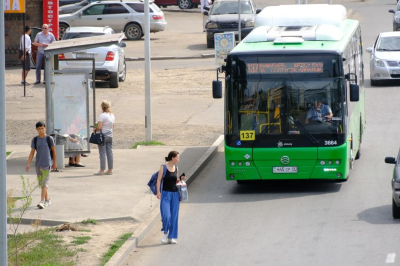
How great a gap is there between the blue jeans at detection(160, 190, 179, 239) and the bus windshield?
11.5 feet

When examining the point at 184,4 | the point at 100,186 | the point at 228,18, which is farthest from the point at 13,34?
the point at 184,4

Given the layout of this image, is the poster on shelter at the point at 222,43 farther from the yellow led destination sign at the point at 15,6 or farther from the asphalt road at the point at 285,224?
the asphalt road at the point at 285,224

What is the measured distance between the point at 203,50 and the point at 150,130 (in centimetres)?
1903

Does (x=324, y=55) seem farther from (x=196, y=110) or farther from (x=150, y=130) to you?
(x=196, y=110)

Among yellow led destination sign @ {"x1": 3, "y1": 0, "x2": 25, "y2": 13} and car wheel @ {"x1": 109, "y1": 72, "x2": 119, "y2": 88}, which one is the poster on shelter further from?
yellow led destination sign @ {"x1": 3, "y1": 0, "x2": 25, "y2": 13}

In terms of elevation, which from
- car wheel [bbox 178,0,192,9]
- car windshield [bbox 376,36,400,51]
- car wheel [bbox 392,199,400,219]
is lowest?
car wheel [bbox 392,199,400,219]

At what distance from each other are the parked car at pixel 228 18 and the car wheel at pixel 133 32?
4754mm

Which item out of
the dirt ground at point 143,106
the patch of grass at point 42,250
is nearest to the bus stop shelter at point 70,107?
the dirt ground at point 143,106

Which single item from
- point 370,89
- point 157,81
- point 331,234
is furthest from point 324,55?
point 157,81

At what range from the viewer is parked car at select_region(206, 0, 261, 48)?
127 feet

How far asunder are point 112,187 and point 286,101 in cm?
373

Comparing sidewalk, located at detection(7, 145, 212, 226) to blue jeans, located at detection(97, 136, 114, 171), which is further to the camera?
blue jeans, located at detection(97, 136, 114, 171)

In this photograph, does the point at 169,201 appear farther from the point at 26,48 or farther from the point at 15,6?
the point at 26,48

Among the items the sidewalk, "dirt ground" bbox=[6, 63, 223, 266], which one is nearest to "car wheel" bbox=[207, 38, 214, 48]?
"dirt ground" bbox=[6, 63, 223, 266]
